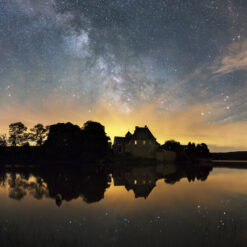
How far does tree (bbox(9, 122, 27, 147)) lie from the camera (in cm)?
9625

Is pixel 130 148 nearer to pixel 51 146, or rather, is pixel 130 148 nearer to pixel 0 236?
pixel 51 146

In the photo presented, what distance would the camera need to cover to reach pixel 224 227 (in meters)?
11.6

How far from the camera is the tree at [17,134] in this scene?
316 feet

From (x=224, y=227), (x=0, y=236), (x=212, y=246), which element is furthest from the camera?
(x=224, y=227)

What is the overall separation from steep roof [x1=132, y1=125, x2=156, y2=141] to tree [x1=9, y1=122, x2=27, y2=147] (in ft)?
175

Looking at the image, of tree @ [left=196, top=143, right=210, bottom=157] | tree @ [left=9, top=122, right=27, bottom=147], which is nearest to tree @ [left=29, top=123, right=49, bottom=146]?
tree @ [left=9, top=122, right=27, bottom=147]

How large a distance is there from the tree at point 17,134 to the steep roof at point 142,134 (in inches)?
2099

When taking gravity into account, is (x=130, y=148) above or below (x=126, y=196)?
above

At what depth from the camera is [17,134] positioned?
97312 millimetres

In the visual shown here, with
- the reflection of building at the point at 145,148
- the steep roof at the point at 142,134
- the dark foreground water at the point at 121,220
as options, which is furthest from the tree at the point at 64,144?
the dark foreground water at the point at 121,220

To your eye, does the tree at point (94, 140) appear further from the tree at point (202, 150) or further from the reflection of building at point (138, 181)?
the tree at point (202, 150)

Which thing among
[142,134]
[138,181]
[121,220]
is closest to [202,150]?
[142,134]

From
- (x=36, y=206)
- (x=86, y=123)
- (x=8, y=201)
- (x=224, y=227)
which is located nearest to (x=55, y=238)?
(x=36, y=206)

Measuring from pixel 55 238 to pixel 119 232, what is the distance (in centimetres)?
324
